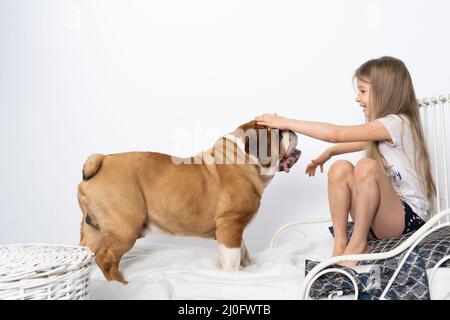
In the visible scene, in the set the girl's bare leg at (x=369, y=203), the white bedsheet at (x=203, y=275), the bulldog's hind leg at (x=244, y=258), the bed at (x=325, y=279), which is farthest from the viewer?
the bulldog's hind leg at (x=244, y=258)

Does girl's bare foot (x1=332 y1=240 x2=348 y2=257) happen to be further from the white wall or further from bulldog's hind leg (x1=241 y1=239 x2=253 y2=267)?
the white wall

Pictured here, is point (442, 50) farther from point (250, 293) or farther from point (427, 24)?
point (250, 293)

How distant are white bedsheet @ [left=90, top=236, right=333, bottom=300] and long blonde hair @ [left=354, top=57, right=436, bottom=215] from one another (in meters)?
0.52

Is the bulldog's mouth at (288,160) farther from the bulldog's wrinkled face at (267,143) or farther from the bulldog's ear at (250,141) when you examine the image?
the bulldog's ear at (250,141)

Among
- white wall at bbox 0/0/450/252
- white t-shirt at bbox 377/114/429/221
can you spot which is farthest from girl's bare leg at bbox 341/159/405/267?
white wall at bbox 0/0/450/252

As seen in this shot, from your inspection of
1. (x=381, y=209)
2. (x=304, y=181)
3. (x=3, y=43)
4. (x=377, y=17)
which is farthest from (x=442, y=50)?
(x=3, y=43)

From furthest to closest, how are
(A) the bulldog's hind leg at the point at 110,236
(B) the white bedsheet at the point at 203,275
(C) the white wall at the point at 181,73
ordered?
(C) the white wall at the point at 181,73, (A) the bulldog's hind leg at the point at 110,236, (B) the white bedsheet at the point at 203,275

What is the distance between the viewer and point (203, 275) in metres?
1.79

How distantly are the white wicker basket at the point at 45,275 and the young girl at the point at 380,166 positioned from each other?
3.08 feet

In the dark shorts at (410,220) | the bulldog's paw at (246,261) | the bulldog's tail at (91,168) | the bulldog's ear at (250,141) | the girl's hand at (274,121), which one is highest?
the girl's hand at (274,121)

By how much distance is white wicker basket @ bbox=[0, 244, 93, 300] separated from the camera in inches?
47.5

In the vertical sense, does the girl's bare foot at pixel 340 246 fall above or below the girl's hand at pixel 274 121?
Answer: below

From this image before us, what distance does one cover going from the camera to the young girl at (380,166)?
1793mm

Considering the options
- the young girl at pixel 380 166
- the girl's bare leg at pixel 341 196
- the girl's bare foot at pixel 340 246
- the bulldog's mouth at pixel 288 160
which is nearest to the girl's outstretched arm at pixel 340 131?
the young girl at pixel 380 166
